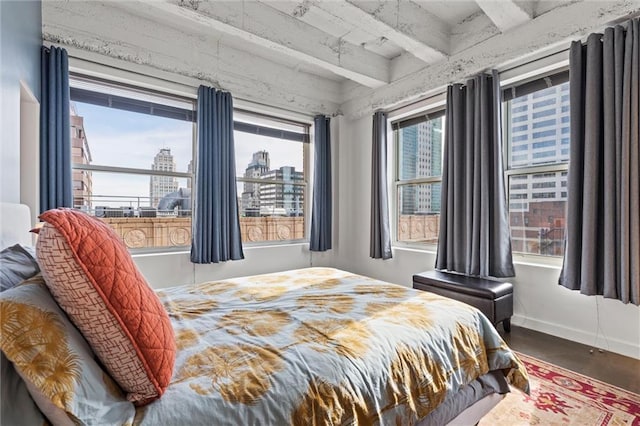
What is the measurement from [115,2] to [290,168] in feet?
7.74

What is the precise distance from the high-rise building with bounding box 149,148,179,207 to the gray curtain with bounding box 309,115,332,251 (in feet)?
5.56

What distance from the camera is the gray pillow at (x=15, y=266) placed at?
Result: 2.68ft

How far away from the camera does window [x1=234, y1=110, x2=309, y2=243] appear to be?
3.83 m

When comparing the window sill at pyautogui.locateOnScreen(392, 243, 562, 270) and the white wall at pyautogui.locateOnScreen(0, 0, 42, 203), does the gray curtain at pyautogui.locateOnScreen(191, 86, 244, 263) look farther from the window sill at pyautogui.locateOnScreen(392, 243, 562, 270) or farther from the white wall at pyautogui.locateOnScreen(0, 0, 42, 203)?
the window sill at pyautogui.locateOnScreen(392, 243, 562, 270)

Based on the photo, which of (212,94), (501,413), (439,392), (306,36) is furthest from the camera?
(212,94)

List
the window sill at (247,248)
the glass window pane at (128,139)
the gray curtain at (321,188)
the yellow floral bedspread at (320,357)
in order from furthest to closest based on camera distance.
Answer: the gray curtain at (321,188) → the window sill at (247,248) → the glass window pane at (128,139) → the yellow floral bedspread at (320,357)

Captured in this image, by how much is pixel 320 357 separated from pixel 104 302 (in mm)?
630

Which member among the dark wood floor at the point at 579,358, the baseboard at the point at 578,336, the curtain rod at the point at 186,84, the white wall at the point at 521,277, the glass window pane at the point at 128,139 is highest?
the curtain rod at the point at 186,84

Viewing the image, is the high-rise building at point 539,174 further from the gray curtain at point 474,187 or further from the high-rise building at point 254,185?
the high-rise building at point 254,185

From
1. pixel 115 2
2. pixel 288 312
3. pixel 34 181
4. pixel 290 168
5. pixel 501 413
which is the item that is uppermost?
pixel 115 2

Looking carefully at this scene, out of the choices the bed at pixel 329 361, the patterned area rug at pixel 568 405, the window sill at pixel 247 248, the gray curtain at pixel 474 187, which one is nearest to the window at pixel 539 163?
the gray curtain at pixel 474 187

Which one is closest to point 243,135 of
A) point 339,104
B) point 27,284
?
point 339,104

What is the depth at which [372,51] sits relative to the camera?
367 cm

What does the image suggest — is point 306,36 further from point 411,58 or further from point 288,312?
point 288,312
